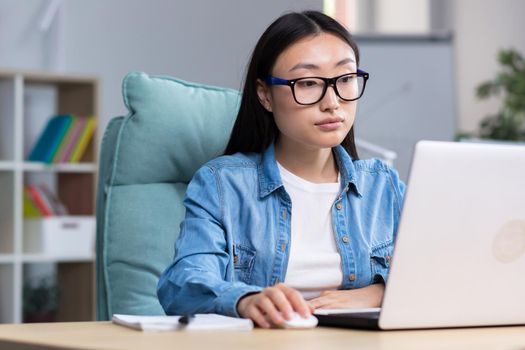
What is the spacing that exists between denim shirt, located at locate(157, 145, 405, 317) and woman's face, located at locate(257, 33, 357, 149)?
0.31 ft

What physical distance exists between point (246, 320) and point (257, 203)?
50cm

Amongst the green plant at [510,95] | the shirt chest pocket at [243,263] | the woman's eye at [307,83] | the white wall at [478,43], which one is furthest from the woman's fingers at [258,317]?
the white wall at [478,43]

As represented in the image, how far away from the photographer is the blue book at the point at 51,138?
13.1ft

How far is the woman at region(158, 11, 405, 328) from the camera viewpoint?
155 centimetres

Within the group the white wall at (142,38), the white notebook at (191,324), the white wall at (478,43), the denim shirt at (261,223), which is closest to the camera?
the white notebook at (191,324)

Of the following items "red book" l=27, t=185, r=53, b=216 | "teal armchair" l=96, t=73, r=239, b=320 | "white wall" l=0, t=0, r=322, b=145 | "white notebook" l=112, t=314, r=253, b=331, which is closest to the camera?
"white notebook" l=112, t=314, r=253, b=331

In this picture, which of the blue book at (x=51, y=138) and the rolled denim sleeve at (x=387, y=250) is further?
the blue book at (x=51, y=138)

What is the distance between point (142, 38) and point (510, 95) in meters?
2.33

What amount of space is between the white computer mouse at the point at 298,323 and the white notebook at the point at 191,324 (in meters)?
0.04

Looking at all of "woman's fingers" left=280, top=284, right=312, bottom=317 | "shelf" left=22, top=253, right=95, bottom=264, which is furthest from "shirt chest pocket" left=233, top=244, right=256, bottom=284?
"shelf" left=22, top=253, right=95, bottom=264

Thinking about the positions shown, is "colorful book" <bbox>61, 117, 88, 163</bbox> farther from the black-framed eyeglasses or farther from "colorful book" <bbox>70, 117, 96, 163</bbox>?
the black-framed eyeglasses

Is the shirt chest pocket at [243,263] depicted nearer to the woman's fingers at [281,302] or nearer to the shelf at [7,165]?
the woman's fingers at [281,302]

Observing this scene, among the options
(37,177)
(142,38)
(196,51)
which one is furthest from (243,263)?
(37,177)

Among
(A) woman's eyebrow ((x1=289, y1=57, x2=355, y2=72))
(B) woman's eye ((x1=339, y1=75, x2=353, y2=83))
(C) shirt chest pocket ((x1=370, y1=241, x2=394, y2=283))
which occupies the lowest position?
(C) shirt chest pocket ((x1=370, y1=241, x2=394, y2=283))
